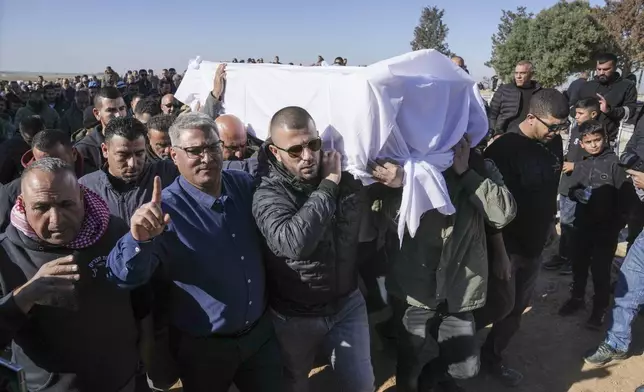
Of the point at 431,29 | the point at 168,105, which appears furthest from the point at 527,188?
the point at 431,29

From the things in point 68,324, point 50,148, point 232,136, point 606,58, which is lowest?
point 68,324

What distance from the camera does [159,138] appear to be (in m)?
3.41

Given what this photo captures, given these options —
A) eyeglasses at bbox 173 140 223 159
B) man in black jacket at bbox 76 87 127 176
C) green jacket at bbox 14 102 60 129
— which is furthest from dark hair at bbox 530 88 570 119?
green jacket at bbox 14 102 60 129

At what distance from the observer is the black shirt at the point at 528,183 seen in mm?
2979

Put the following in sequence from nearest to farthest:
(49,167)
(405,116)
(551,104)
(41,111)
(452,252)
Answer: (49,167) < (405,116) < (452,252) < (551,104) < (41,111)

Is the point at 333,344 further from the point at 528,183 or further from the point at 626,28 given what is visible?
the point at 626,28

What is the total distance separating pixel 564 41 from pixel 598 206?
24.3 metres

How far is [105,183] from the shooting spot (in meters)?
2.64

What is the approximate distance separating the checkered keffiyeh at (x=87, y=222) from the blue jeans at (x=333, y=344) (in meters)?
0.94

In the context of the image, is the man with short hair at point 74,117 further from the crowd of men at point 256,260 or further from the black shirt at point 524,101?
the black shirt at point 524,101

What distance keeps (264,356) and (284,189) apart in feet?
2.67

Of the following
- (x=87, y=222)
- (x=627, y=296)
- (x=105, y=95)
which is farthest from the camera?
(x=105, y=95)

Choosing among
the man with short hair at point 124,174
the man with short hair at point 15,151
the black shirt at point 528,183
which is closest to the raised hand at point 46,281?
the man with short hair at point 124,174

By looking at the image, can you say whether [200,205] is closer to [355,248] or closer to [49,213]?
[49,213]
